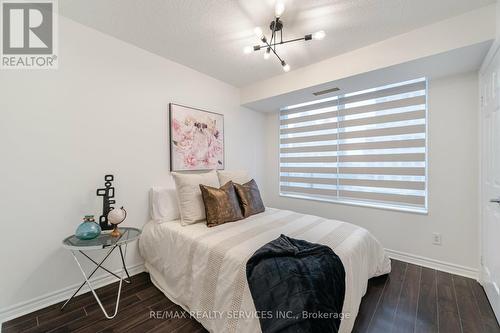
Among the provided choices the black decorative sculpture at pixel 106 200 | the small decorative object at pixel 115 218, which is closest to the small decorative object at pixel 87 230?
the small decorative object at pixel 115 218

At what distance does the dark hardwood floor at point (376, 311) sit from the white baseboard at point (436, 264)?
4.4 inches

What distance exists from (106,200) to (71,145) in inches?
22.8

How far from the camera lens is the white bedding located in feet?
4.44

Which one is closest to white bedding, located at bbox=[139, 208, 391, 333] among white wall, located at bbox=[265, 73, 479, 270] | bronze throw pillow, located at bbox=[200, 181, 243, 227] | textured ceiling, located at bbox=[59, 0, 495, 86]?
bronze throw pillow, located at bbox=[200, 181, 243, 227]

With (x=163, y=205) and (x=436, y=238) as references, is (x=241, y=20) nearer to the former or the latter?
(x=163, y=205)

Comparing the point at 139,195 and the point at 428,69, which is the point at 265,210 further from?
the point at 428,69

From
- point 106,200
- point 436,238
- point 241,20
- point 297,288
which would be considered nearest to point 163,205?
point 106,200

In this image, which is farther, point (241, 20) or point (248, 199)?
point (248, 199)

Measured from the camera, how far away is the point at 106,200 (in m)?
1.95

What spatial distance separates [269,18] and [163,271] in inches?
99.7

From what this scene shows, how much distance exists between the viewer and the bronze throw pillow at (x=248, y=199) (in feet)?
7.90

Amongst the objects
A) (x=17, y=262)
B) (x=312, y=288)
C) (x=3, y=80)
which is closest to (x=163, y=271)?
(x=17, y=262)

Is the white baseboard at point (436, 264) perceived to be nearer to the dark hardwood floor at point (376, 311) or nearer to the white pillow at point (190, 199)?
the dark hardwood floor at point (376, 311)

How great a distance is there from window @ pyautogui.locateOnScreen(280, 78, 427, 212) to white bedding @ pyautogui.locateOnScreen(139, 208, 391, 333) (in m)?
1.00
